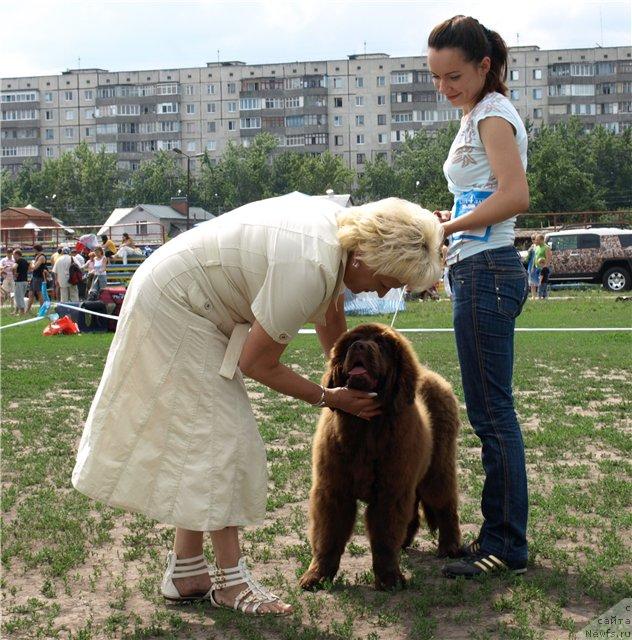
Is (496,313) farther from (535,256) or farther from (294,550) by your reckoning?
(535,256)

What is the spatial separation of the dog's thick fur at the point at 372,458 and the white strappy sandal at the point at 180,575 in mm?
445


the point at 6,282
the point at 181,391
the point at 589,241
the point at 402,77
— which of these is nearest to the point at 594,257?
the point at 589,241

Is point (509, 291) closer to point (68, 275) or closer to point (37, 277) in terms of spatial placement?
point (68, 275)

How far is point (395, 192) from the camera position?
8669cm

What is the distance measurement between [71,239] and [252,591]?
44011 mm

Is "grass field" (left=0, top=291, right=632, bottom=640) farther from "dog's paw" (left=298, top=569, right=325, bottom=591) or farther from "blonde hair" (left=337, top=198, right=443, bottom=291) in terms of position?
"blonde hair" (left=337, top=198, right=443, bottom=291)

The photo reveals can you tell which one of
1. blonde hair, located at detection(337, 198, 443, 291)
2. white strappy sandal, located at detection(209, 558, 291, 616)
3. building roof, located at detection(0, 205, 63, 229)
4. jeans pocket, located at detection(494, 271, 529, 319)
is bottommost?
white strappy sandal, located at detection(209, 558, 291, 616)

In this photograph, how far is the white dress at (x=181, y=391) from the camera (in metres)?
3.42

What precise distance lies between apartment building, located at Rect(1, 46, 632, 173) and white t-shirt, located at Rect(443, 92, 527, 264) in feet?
330

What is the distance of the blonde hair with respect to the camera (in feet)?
10.6

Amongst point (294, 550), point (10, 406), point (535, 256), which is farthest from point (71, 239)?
point (294, 550)

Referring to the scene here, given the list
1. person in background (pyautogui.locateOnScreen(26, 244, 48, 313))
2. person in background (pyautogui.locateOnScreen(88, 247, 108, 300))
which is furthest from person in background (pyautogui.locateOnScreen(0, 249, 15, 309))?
person in background (pyautogui.locateOnScreen(88, 247, 108, 300))

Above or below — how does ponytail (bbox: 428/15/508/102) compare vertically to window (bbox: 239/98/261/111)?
below

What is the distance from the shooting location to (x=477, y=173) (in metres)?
3.89
